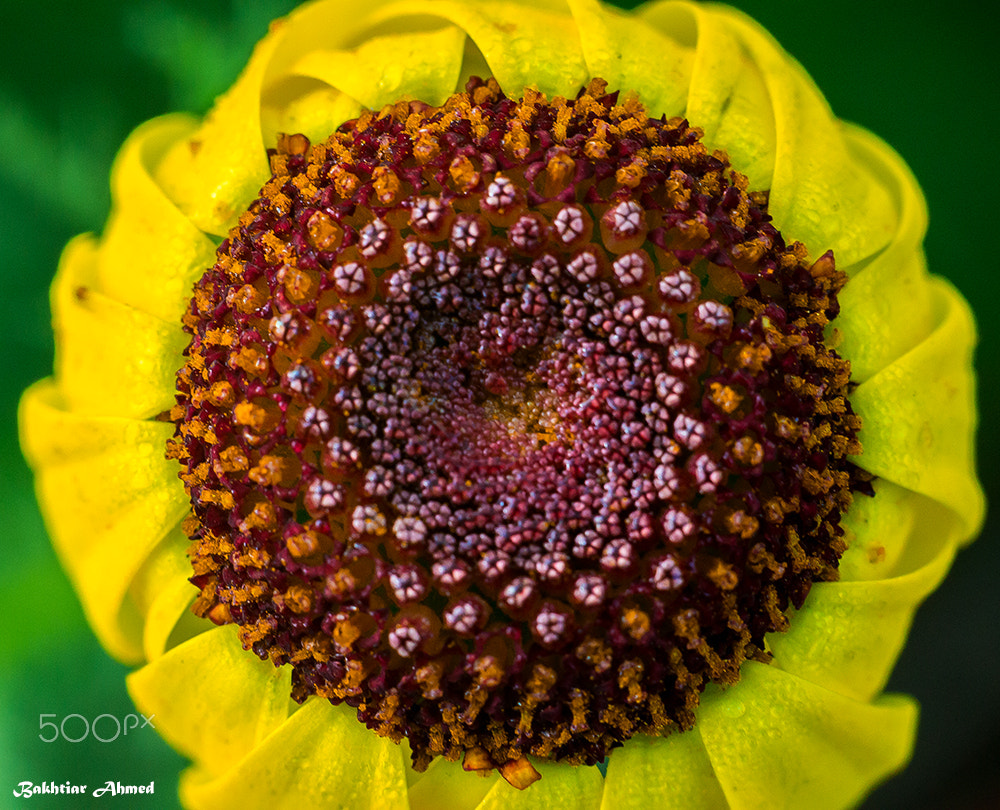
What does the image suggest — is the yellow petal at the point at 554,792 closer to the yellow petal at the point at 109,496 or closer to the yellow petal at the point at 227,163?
the yellow petal at the point at 109,496

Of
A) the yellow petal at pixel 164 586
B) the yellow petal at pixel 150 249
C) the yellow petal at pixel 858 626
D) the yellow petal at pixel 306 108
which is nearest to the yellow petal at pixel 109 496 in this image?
the yellow petal at pixel 164 586

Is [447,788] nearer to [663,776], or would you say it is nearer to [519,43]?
[663,776]

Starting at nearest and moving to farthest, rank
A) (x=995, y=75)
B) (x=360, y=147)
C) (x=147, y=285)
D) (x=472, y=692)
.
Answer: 1. (x=472, y=692)
2. (x=360, y=147)
3. (x=147, y=285)
4. (x=995, y=75)

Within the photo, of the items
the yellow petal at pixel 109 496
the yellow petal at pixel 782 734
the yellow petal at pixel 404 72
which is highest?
the yellow petal at pixel 404 72

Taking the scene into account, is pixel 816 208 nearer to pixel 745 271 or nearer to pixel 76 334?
pixel 745 271

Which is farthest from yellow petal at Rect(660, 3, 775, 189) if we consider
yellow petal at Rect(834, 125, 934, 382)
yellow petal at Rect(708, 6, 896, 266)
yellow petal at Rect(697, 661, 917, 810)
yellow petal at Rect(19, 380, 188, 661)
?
yellow petal at Rect(19, 380, 188, 661)

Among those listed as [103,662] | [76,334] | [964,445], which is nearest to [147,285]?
[76,334]

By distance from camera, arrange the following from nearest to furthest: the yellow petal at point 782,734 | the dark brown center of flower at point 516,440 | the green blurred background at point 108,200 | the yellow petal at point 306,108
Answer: the dark brown center of flower at point 516,440, the yellow petal at point 782,734, the yellow petal at point 306,108, the green blurred background at point 108,200

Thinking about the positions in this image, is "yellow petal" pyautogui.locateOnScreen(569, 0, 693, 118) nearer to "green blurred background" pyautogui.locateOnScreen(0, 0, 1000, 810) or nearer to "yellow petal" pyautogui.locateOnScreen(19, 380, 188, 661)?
"green blurred background" pyautogui.locateOnScreen(0, 0, 1000, 810)
